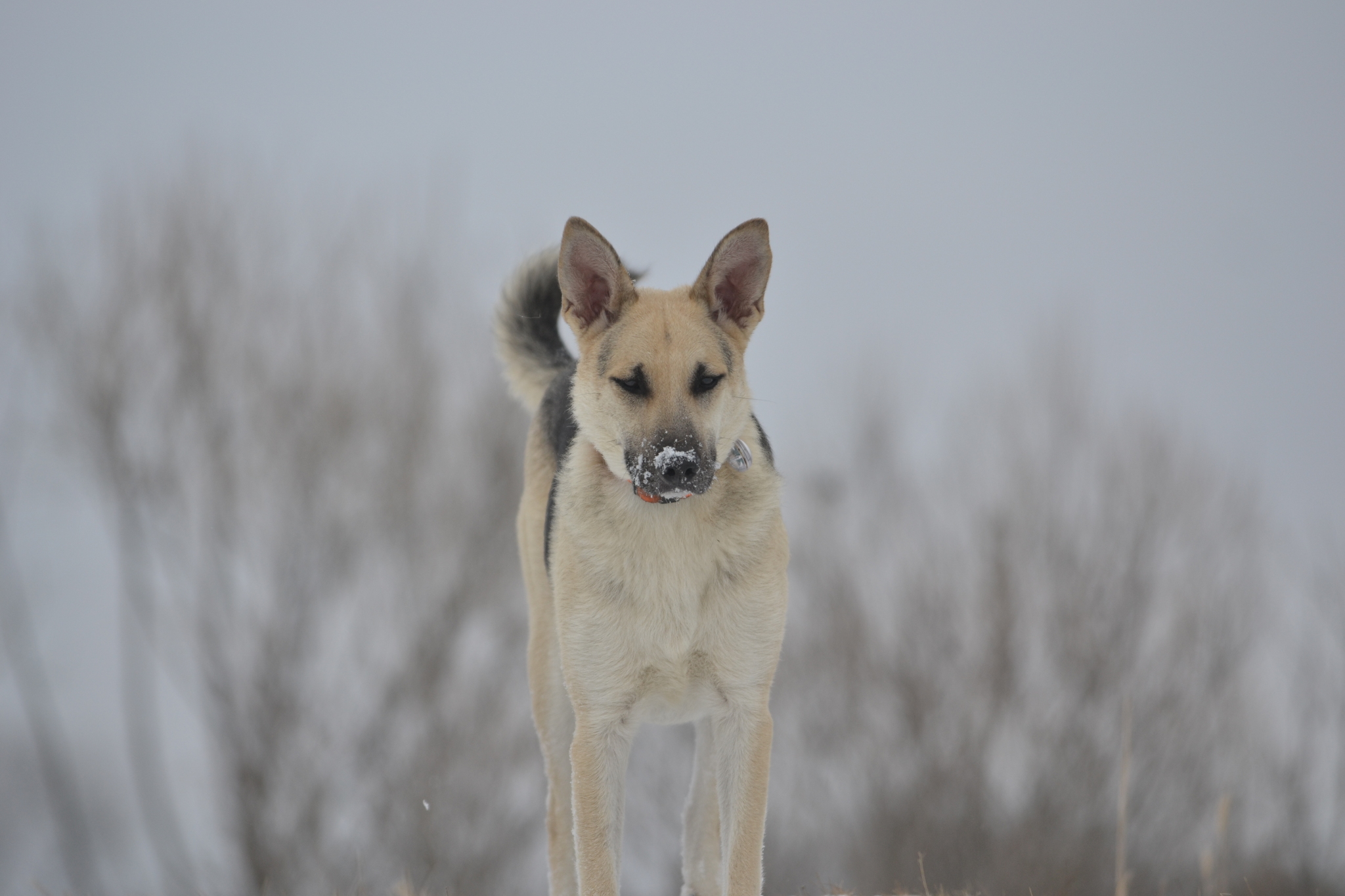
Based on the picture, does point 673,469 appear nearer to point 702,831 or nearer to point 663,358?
point 663,358

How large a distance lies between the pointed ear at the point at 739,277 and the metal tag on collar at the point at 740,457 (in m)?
0.50

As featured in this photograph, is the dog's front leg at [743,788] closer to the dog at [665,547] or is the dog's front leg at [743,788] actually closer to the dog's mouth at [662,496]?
the dog at [665,547]

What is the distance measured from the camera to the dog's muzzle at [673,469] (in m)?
3.81

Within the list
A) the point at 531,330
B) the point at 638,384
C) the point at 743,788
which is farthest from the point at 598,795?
the point at 531,330

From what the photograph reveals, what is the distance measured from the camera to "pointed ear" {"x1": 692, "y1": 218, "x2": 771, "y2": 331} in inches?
170

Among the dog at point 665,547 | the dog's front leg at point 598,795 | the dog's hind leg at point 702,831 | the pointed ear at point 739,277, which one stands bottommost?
the dog's hind leg at point 702,831

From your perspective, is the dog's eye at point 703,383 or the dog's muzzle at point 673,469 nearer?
the dog's muzzle at point 673,469

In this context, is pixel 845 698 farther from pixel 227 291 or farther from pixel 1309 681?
pixel 227 291

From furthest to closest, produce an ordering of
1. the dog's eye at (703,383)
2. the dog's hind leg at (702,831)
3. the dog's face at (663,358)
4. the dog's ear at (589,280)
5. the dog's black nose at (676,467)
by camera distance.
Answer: the dog's hind leg at (702,831) → the dog's ear at (589,280) → the dog's eye at (703,383) → the dog's face at (663,358) → the dog's black nose at (676,467)

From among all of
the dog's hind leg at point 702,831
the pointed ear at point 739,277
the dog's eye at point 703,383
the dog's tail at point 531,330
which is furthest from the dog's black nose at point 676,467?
the dog's tail at point 531,330

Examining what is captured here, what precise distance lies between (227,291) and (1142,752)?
18.2 m

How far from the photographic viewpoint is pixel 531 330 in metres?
6.30

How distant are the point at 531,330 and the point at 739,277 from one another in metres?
2.13

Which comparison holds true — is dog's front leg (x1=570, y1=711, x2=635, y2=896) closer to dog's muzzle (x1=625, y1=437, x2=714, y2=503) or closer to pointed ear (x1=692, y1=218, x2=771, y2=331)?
dog's muzzle (x1=625, y1=437, x2=714, y2=503)
